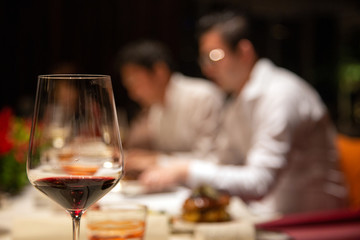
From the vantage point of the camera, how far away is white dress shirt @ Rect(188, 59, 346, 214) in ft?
6.29

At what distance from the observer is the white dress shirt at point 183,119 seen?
3.61 metres

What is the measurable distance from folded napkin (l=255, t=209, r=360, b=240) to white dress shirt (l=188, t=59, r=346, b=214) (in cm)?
83

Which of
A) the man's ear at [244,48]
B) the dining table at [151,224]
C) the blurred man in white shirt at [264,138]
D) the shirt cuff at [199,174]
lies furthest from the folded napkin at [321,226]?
the man's ear at [244,48]

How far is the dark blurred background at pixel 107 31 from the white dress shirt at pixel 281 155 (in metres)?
3.68

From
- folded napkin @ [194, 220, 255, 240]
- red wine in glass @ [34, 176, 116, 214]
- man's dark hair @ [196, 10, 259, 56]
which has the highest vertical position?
man's dark hair @ [196, 10, 259, 56]

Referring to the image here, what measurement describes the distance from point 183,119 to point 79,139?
290 centimetres

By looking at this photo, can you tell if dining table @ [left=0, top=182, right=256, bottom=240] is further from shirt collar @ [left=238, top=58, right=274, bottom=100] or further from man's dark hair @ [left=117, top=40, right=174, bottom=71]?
man's dark hair @ [left=117, top=40, right=174, bottom=71]

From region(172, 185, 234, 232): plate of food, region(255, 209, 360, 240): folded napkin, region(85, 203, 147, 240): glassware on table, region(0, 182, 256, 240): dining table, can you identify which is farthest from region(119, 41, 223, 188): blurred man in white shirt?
region(85, 203, 147, 240): glassware on table

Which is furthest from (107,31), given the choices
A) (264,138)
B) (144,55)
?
(264,138)

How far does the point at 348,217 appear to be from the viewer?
106cm

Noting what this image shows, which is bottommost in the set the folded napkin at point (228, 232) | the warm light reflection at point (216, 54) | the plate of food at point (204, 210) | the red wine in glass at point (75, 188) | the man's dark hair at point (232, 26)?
the plate of food at point (204, 210)

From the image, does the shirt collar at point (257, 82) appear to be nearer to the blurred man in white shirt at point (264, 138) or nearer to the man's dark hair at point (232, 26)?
the blurred man in white shirt at point (264, 138)

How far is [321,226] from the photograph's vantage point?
102 centimetres

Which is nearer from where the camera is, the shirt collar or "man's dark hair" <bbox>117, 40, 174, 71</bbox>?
the shirt collar
